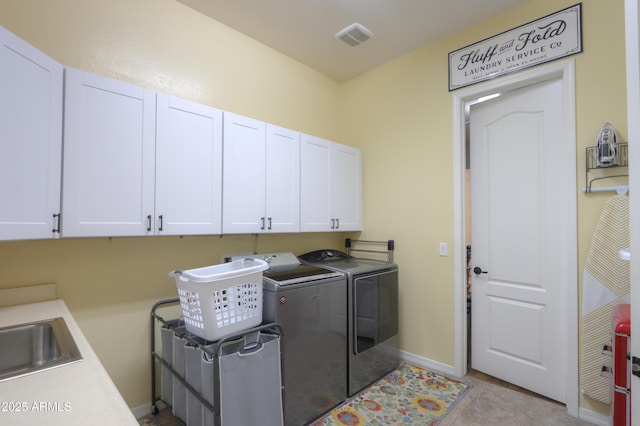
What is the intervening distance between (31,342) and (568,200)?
322 cm

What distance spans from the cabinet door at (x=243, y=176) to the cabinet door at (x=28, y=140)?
0.93 m

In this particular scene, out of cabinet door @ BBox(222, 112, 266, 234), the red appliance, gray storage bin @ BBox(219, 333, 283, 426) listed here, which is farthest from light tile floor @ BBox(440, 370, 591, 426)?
cabinet door @ BBox(222, 112, 266, 234)

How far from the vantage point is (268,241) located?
2842 millimetres

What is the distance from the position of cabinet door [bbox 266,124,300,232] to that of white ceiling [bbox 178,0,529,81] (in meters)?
0.90

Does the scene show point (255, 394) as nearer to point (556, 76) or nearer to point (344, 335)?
point (344, 335)

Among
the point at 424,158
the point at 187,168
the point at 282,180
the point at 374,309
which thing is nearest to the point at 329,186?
the point at 282,180

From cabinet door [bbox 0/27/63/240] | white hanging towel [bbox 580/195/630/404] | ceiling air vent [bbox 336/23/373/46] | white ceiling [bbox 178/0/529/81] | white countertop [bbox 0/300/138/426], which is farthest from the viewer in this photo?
ceiling air vent [bbox 336/23/373/46]

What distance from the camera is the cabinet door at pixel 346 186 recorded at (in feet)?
9.95

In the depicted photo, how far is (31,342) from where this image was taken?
1419 millimetres

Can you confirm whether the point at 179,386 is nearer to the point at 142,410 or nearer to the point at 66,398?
the point at 142,410

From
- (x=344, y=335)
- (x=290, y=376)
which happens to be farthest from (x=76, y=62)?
(x=344, y=335)

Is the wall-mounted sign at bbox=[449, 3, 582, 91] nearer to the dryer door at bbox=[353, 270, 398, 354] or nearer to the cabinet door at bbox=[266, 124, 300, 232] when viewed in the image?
the cabinet door at bbox=[266, 124, 300, 232]

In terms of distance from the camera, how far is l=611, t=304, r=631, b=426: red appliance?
1.44 m

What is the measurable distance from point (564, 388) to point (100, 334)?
10.5 ft
